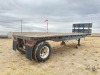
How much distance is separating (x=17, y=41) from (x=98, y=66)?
3.67 metres

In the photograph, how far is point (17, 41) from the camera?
740 centimetres

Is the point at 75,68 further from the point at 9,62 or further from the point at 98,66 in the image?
the point at 9,62

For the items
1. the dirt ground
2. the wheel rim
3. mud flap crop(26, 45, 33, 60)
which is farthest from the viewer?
the wheel rim

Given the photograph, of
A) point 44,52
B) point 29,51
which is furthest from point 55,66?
point 29,51

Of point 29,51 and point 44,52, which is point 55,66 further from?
point 29,51

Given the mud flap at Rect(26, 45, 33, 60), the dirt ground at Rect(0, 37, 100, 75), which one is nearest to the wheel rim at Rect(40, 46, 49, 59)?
the dirt ground at Rect(0, 37, 100, 75)

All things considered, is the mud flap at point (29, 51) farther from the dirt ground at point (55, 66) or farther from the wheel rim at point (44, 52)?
the wheel rim at point (44, 52)

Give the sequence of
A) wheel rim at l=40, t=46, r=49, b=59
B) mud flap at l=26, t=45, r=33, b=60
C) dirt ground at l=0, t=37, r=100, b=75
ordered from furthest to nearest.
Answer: wheel rim at l=40, t=46, r=49, b=59, mud flap at l=26, t=45, r=33, b=60, dirt ground at l=0, t=37, r=100, b=75

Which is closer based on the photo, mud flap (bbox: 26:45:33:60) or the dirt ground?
the dirt ground

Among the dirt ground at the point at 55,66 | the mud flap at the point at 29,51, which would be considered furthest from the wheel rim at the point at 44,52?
the mud flap at the point at 29,51

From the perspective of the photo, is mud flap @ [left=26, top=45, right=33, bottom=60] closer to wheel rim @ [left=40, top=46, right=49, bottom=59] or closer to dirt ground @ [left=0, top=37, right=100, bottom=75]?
dirt ground @ [left=0, top=37, right=100, bottom=75]

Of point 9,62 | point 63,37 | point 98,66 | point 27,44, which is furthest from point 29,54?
point 98,66

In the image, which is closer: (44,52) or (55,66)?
(55,66)

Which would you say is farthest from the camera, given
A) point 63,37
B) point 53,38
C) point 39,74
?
point 63,37
